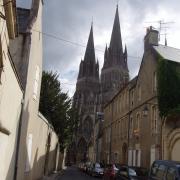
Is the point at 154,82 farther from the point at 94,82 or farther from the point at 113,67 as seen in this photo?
the point at 94,82

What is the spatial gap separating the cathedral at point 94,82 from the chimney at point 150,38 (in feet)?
252

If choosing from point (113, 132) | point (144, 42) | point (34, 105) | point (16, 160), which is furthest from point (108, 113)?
point (16, 160)

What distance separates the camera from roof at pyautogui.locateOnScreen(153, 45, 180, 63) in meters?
26.1

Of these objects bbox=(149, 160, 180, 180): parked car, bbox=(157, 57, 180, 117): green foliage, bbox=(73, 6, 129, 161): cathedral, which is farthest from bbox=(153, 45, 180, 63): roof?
bbox=(73, 6, 129, 161): cathedral

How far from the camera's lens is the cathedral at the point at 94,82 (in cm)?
11225

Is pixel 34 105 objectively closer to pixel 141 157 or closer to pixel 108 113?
pixel 141 157

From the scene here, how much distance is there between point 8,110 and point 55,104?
21781 millimetres

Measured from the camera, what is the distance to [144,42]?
32.1m

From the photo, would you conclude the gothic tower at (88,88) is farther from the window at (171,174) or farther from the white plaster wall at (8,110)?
the window at (171,174)

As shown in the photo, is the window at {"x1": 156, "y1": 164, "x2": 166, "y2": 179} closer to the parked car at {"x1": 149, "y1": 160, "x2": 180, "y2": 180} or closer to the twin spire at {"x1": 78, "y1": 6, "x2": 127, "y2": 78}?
the parked car at {"x1": 149, "y1": 160, "x2": 180, "y2": 180}

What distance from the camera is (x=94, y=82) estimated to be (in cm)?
12350

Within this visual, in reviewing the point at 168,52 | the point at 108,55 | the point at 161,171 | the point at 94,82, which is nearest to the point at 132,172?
the point at 161,171

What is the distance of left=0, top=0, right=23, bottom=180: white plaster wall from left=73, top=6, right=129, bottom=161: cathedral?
9469cm

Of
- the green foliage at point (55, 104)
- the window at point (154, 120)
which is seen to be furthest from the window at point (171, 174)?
the green foliage at point (55, 104)
